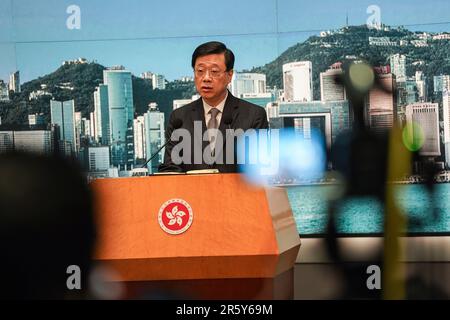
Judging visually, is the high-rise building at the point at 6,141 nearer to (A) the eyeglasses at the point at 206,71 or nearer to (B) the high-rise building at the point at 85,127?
(B) the high-rise building at the point at 85,127

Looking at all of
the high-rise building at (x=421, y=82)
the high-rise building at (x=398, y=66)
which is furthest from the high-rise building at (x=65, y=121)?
the high-rise building at (x=421, y=82)

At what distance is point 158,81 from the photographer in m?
5.32

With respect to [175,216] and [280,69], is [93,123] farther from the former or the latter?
[175,216]

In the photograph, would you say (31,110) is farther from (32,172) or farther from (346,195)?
(346,195)

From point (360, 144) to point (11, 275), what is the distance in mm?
1860

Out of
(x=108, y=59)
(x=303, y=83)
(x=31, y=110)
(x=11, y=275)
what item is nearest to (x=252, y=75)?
(x=303, y=83)

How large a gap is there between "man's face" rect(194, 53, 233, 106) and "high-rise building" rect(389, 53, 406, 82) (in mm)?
1314

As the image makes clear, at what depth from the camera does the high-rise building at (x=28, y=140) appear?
514cm

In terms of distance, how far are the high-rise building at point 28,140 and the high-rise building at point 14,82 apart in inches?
9.4

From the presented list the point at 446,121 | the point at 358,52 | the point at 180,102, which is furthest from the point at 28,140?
the point at 446,121

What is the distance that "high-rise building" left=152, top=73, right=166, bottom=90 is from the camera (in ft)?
17.4

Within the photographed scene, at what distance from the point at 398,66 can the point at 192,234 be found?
219 centimetres

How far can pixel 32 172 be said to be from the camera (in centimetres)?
477

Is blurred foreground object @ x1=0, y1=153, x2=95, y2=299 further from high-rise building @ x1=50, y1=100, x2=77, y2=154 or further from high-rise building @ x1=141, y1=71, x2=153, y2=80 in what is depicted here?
high-rise building @ x1=141, y1=71, x2=153, y2=80
